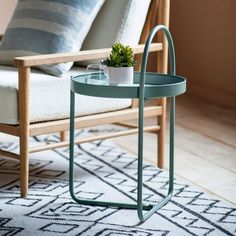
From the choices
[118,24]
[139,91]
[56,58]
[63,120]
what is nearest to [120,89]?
[139,91]

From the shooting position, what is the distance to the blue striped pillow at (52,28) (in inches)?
98.3

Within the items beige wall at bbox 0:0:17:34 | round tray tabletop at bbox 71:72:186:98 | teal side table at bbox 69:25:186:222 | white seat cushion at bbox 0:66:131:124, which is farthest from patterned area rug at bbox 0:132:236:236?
beige wall at bbox 0:0:17:34

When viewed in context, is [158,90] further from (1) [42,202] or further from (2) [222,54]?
(2) [222,54]

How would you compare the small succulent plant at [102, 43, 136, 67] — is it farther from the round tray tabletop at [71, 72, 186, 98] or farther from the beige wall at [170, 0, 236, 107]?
the beige wall at [170, 0, 236, 107]

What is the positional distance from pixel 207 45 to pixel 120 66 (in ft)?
6.27

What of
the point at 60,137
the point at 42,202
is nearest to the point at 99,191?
the point at 42,202

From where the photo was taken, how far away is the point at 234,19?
3.57m

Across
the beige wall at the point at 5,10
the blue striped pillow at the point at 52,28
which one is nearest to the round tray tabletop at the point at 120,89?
the blue striped pillow at the point at 52,28

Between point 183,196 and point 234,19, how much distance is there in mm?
1605

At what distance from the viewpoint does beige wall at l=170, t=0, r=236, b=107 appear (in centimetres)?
366

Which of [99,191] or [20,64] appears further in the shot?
[99,191]

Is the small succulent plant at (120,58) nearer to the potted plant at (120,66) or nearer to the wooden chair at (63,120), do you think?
the potted plant at (120,66)

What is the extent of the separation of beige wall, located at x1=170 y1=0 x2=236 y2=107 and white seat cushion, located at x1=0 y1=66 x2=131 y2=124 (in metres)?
1.38

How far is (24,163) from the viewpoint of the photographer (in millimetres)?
2213
